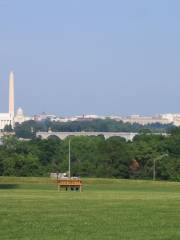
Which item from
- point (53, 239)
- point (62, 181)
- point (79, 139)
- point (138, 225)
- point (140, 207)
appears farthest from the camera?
point (79, 139)

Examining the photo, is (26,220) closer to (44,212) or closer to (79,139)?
(44,212)

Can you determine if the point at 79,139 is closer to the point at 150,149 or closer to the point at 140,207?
the point at 150,149

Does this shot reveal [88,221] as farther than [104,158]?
No

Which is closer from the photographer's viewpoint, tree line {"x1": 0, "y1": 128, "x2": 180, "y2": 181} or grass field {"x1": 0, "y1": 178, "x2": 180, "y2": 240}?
grass field {"x1": 0, "y1": 178, "x2": 180, "y2": 240}

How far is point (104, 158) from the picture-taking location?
103 metres

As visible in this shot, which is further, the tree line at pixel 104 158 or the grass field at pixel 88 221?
the tree line at pixel 104 158

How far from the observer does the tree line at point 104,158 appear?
322ft

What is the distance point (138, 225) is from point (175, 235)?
2017 millimetres

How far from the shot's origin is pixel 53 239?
695 inches

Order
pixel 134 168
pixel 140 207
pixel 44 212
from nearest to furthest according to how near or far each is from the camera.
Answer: pixel 44 212 → pixel 140 207 → pixel 134 168

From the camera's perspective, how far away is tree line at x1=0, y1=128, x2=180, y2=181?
322 feet

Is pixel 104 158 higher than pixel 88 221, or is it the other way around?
pixel 88 221

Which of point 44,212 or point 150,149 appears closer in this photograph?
point 44,212

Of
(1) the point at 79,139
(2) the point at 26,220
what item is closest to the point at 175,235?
(2) the point at 26,220
